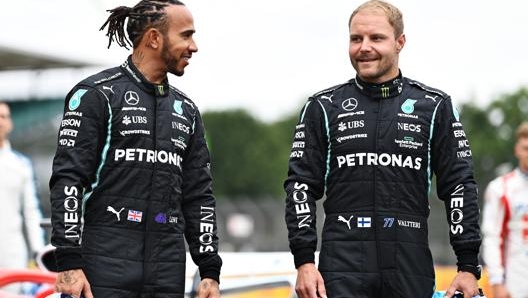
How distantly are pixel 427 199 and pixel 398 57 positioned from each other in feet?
2.17

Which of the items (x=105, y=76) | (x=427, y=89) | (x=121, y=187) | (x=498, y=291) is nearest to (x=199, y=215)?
(x=121, y=187)

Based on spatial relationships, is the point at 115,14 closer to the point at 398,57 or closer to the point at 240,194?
the point at 398,57

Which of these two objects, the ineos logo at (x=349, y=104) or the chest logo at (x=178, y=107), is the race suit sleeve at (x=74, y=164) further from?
the ineos logo at (x=349, y=104)

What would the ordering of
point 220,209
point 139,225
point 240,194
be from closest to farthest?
point 139,225
point 220,209
point 240,194

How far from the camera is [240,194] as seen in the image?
104 meters

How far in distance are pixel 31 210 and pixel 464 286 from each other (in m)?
5.30

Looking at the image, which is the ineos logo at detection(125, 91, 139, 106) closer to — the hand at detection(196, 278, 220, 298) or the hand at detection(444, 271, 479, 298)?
the hand at detection(196, 278, 220, 298)

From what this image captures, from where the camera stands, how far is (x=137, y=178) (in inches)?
208

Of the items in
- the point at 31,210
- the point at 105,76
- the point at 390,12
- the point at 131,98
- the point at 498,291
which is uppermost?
the point at 31,210

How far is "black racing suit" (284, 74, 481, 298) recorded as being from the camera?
541 centimetres

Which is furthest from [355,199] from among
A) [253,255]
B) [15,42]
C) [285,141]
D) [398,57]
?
[285,141]

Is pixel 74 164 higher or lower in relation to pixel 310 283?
higher

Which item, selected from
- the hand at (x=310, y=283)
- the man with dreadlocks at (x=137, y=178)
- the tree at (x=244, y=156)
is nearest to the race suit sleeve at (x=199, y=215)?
the man with dreadlocks at (x=137, y=178)

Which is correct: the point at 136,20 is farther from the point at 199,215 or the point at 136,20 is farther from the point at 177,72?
the point at 199,215
